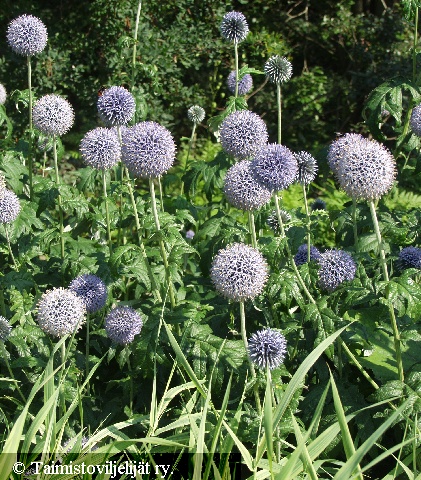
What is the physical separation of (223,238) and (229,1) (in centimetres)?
558

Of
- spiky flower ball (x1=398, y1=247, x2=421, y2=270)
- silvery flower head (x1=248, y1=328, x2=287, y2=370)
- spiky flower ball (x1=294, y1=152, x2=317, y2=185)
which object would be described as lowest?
silvery flower head (x1=248, y1=328, x2=287, y2=370)

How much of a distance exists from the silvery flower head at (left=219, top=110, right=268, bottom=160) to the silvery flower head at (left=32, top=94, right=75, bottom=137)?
106 centimetres

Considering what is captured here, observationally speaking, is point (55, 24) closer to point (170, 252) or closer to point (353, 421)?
point (170, 252)

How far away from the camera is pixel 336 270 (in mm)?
3139

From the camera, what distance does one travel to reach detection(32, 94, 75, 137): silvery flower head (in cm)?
384

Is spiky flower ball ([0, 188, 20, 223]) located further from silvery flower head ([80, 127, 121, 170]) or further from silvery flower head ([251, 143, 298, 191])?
silvery flower head ([251, 143, 298, 191])

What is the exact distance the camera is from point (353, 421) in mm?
3295

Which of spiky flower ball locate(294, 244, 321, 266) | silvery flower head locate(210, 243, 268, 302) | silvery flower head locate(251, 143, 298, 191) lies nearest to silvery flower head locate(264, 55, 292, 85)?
spiky flower ball locate(294, 244, 321, 266)

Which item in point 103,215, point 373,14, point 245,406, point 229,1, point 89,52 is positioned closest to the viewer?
point 245,406

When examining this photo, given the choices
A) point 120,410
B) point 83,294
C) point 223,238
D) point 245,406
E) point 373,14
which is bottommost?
point 120,410

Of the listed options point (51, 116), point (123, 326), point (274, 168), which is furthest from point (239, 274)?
point (51, 116)

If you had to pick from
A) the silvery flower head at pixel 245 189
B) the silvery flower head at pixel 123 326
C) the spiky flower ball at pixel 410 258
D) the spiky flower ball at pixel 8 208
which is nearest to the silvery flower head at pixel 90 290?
the silvery flower head at pixel 123 326

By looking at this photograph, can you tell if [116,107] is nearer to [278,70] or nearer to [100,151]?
[100,151]

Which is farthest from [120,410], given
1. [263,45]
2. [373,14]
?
[373,14]
